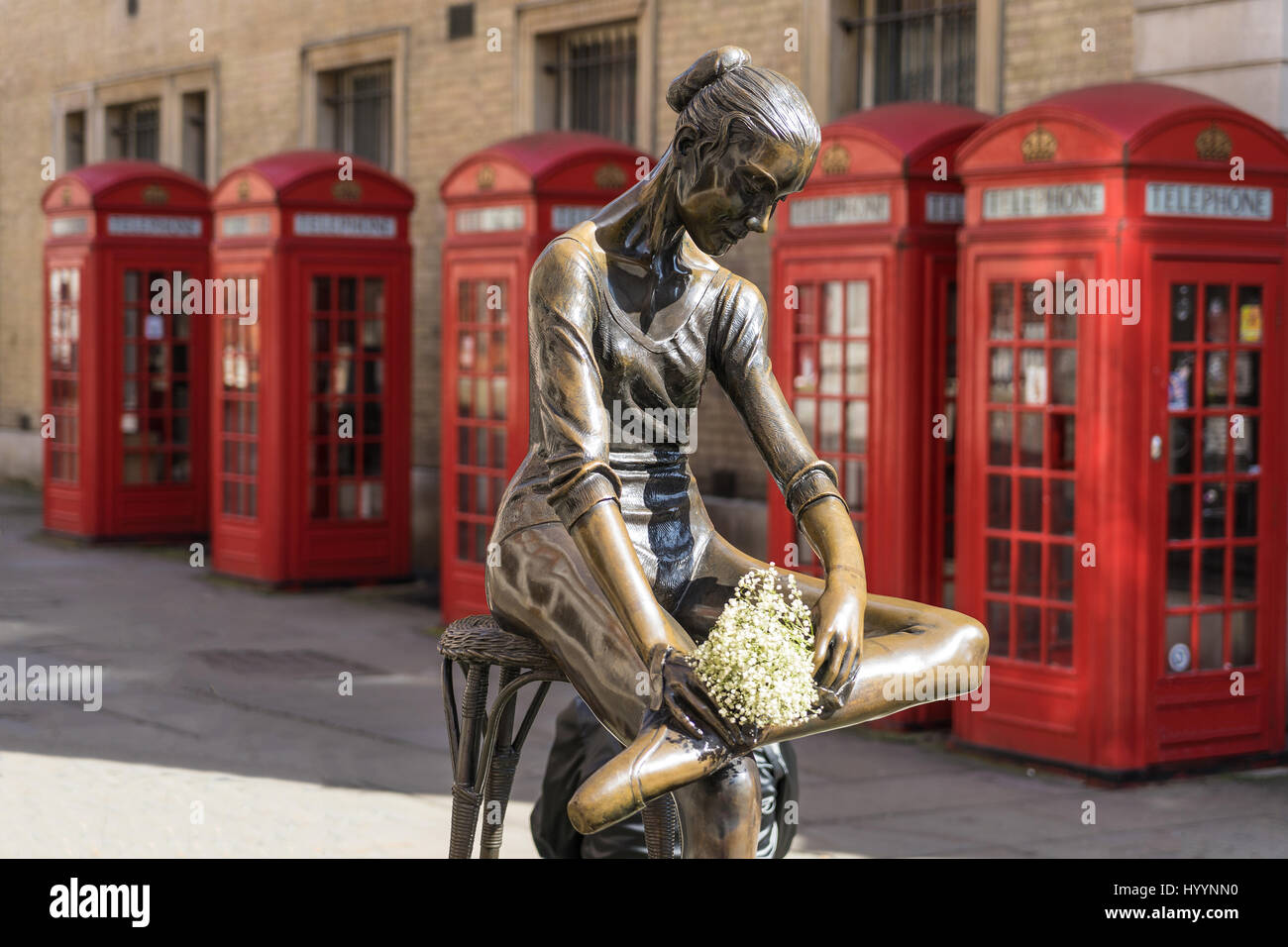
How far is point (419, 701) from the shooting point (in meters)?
8.67

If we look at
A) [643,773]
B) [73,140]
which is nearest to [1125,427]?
[643,773]

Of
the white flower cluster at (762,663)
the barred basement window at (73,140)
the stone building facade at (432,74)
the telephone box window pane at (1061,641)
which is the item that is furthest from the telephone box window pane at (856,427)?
the barred basement window at (73,140)

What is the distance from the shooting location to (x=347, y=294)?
1199 cm

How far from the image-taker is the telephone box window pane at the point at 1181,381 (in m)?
7.27

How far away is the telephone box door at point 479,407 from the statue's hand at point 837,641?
23.0ft

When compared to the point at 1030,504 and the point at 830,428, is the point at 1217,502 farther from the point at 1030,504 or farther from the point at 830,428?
the point at 830,428

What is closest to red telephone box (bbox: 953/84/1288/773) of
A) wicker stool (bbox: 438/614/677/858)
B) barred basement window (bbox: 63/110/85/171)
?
wicker stool (bbox: 438/614/677/858)

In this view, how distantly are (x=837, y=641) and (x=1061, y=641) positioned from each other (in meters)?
4.61

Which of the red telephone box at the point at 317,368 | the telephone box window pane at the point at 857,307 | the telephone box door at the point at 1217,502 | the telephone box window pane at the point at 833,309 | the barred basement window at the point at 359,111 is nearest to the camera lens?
the telephone box door at the point at 1217,502

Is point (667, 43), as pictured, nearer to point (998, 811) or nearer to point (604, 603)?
point (998, 811)

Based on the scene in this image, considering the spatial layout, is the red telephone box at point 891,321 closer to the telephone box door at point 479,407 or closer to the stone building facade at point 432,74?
the stone building facade at point 432,74

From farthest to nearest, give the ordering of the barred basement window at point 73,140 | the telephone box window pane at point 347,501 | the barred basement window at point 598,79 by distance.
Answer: the barred basement window at point 73,140, the barred basement window at point 598,79, the telephone box window pane at point 347,501
